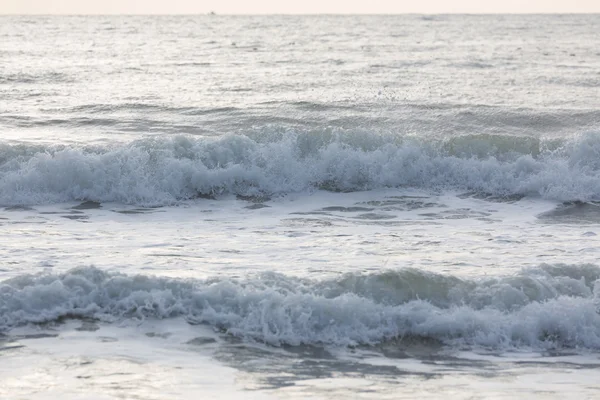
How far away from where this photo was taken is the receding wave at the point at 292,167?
13.6 m

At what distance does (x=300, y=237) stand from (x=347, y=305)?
2970 mm

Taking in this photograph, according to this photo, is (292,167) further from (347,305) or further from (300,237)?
(347,305)

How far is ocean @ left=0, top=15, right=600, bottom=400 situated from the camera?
279 inches

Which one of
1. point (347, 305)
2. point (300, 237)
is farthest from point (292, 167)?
point (347, 305)

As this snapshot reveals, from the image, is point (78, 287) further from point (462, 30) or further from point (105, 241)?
point (462, 30)

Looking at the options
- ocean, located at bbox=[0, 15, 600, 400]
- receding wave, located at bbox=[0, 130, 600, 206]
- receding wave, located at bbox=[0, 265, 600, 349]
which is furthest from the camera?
receding wave, located at bbox=[0, 130, 600, 206]

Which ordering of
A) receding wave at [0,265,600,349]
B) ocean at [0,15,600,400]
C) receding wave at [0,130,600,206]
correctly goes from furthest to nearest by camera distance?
1. receding wave at [0,130,600,206]
2. receding wave at [0,265,600,349]
3. ocean at [0,15,600,400]

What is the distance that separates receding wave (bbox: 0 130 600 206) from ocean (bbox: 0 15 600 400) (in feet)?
0.12

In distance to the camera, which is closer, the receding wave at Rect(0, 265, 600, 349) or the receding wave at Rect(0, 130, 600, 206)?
the receding wave at Rect(0, 265, 600, 349)

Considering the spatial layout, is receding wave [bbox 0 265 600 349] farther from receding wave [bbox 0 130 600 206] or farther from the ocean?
receding wave [bbox 0 130 600 206]

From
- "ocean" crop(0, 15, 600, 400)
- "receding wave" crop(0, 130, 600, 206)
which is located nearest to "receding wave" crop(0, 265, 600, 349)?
"ocean" crop(0, 15, 600, 400)

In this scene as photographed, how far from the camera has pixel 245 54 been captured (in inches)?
1313

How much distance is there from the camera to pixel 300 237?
10.9m

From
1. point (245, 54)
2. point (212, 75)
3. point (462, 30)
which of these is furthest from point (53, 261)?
point (462, 30)
